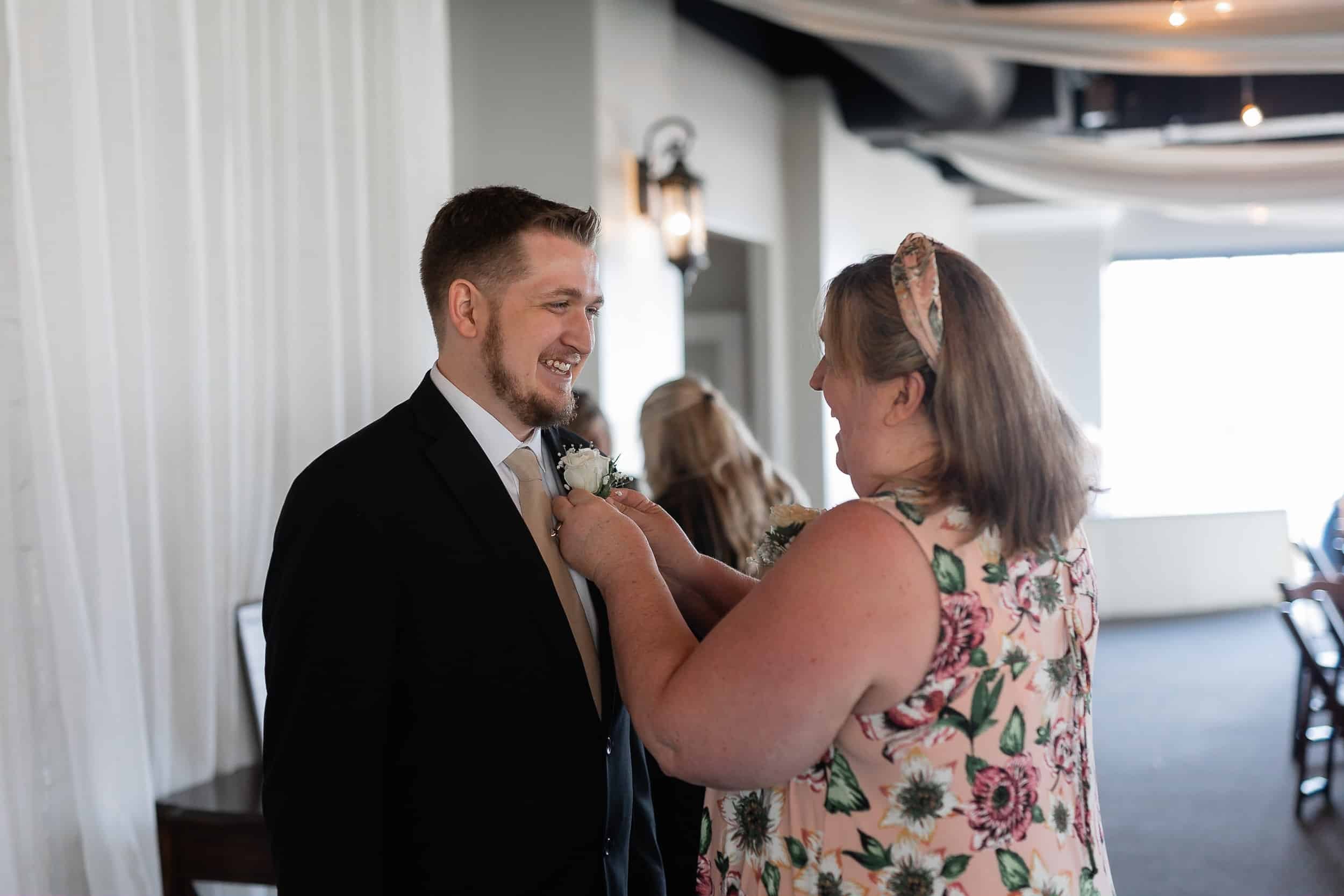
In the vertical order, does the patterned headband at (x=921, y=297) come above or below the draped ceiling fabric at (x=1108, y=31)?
below

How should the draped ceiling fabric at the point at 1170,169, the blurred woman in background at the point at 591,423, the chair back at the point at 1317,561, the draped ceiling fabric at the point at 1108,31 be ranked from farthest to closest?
the draped ceiling fabric at the point at 1170,169, the chair back at the point at 1317,561, the blurred woman in background at the point at 591,423, the draped ceiling fabric at the point at 1108,31

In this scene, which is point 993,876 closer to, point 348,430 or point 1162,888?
point 348,430

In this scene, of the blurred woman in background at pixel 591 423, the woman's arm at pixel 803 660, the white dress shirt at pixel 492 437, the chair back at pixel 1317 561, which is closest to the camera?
the woman's arm at pixel 803 660

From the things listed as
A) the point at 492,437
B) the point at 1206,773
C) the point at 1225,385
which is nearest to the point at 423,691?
the point at 492,437

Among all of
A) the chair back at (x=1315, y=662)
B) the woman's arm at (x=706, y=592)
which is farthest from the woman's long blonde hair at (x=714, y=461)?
the chair back at (x=1315, y=662)

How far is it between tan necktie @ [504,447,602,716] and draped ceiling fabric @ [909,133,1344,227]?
6.19 meters

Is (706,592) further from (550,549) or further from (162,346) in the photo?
(162,346)

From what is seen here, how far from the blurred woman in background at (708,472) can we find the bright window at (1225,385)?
8577 millimetres

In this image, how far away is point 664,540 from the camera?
1958 mm

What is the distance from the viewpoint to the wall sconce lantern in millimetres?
5324

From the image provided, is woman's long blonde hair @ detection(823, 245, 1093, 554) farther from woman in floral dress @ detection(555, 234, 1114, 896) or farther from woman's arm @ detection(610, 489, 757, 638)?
woman's arm @ detection(610, 489, 757, 638)

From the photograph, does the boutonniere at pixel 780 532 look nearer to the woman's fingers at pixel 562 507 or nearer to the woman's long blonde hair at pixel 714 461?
the woman's fingers at pixel 562 507

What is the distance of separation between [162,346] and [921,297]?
1.81 metres

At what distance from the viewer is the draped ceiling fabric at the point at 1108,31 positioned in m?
4.03
